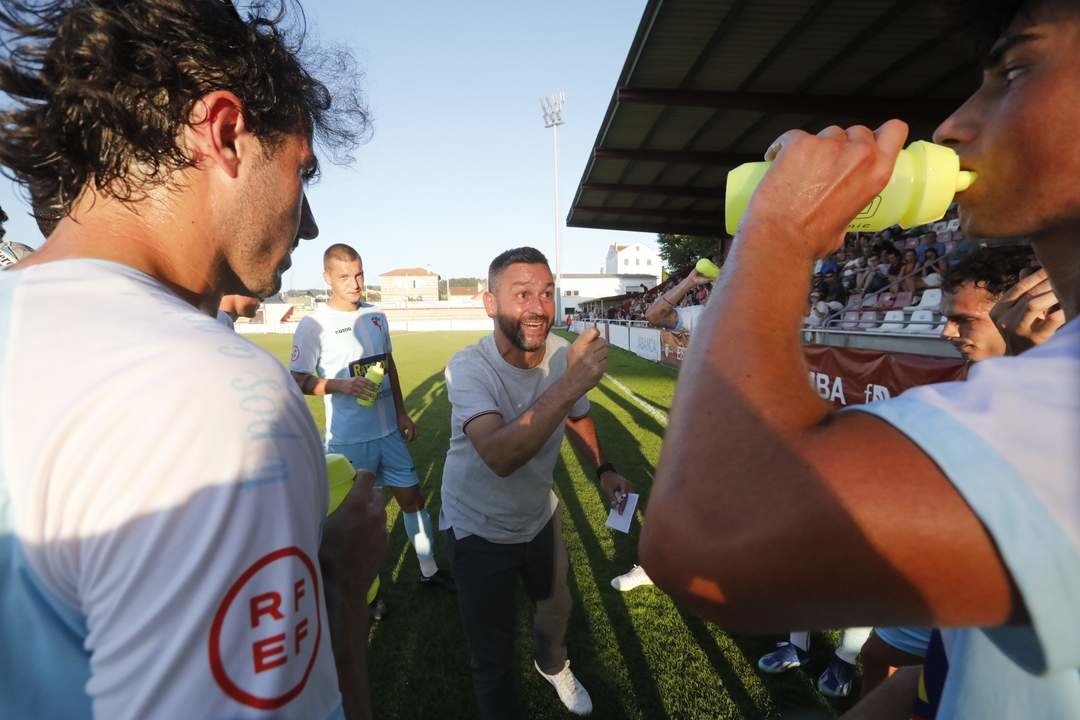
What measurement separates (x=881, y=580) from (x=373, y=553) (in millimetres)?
1106

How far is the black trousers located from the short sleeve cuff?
2.31 metres

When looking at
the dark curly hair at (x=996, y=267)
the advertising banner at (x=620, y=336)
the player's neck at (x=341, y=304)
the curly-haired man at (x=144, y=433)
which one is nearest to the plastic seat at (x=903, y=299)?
the dark curly hair at (x=996, y=267)

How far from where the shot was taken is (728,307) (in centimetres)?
79

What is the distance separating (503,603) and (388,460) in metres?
2.36

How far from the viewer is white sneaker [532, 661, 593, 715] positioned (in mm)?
2859

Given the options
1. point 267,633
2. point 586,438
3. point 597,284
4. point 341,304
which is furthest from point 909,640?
point 597,284

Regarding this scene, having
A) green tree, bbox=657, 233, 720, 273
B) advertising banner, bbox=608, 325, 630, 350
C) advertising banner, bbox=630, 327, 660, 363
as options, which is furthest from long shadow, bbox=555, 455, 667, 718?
green tree, bbox=657, 233, 720, 273

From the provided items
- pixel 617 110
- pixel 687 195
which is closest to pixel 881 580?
pixel 617 110

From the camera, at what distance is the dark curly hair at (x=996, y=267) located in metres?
2.84

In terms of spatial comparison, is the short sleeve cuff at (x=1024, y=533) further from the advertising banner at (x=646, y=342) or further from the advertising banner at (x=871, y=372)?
the advertising banner at (x=646, y=342)

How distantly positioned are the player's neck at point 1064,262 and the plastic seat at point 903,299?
10.8 metres

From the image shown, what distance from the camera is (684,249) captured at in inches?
1631

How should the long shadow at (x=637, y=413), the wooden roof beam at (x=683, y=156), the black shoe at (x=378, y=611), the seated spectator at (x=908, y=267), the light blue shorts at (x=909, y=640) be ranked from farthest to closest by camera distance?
1. the wooden roof beam at (x=683, y=156)
2. the seated spectator at (x=908, y=267)
3. the long shadow at (x=637, y=413)
4. the black shoe at (x=378, y=611)
5. the light blue shorts at (x=909, y=640)

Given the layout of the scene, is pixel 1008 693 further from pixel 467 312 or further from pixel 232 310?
pixel 467 312
